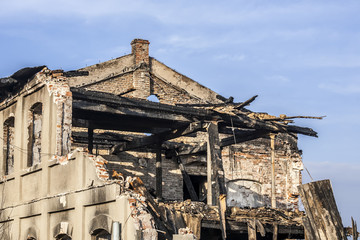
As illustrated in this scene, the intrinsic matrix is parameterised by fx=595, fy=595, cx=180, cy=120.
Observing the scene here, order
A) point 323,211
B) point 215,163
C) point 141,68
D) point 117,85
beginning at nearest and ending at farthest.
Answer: point 323,211 → point 215,163 → point 117,85 → point 141,68

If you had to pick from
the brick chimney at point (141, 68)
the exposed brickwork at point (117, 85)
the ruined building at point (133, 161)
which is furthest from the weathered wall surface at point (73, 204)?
the brick chimney at point (141, 68)

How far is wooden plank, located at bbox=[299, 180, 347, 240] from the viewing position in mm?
9352

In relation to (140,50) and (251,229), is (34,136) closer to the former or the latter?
(251,229)

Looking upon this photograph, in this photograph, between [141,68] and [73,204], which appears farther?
[141,68]

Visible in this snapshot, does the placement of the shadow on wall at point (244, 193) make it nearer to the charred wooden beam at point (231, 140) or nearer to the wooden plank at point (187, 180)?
the wooden plank at point (187, 180)

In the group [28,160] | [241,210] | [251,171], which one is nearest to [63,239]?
[28,160]

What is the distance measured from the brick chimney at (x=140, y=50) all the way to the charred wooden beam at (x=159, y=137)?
4.10m

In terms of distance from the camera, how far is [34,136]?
49.0 feet

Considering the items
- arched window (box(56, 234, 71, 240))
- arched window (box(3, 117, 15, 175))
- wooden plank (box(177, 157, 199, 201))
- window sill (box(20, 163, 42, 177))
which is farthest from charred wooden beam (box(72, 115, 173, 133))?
arched window (box(56, 234, 71, 240))

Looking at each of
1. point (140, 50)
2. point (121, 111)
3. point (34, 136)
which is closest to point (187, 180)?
point (140, 50)

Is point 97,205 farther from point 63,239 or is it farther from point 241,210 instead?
point 241,210

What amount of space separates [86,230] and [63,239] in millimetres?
1395

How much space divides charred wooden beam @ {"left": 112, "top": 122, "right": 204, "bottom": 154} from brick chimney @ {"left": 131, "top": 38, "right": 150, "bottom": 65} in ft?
13.5

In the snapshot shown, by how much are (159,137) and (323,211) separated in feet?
30.7
